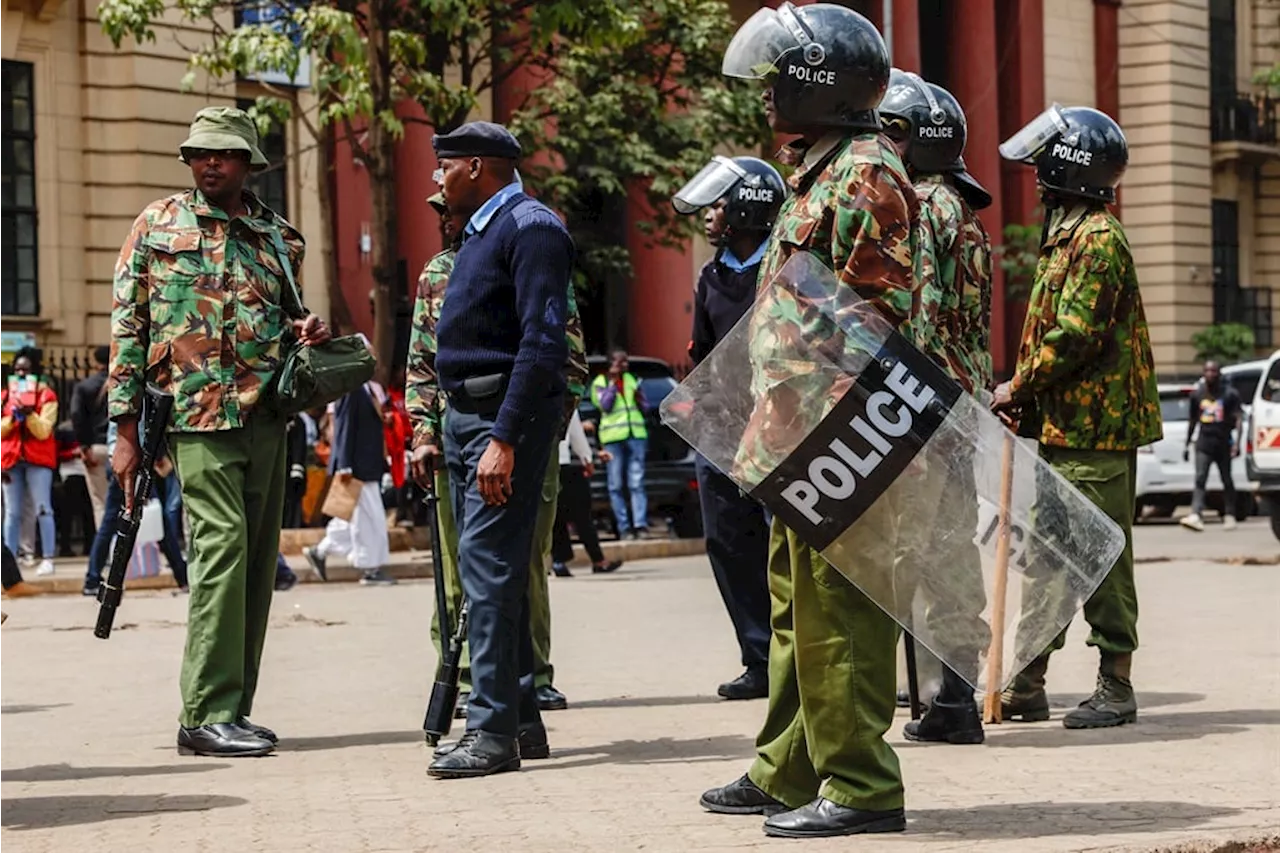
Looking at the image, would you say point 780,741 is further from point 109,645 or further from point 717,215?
point 109,645

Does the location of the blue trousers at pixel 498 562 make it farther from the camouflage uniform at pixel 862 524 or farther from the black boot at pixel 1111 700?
the black boot at pixel 1111 700

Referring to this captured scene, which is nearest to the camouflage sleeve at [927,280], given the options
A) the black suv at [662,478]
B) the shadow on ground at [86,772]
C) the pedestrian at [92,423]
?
the shadow on ground at [86,772]

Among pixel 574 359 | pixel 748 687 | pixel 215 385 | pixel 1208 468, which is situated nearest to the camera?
pixel 215 385

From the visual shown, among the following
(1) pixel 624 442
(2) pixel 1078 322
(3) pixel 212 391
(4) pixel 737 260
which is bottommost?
(1) pixel 624 442

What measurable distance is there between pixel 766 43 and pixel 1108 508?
107 inches

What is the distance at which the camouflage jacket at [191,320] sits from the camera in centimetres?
756

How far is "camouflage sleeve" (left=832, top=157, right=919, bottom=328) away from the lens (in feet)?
18.3

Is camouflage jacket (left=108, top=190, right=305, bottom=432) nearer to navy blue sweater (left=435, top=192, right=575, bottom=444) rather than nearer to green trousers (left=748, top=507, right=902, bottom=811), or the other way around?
navy blue sweater (left=435, top=192, right=575, bottom=444)

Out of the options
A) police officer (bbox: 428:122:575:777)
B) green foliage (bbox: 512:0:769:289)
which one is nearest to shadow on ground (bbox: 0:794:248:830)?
police officer (bbox: 428:122:575:777)

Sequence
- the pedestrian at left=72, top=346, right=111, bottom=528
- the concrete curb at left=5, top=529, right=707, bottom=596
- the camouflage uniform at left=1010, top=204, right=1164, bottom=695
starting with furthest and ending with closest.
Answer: the pedestrian at left=72, top=346, right=111, bottom=528 → the concrete curb at left=5, top=529, right=707, bottom=596 → the camouflage uniform at left=1010, top=204, right=1164, bottom=695

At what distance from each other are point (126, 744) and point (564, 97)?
696 inches

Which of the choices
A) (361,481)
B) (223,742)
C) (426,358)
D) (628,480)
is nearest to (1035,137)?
(426,358)

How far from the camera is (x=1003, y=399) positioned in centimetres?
790

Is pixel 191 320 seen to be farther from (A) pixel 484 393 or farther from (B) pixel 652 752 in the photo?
(B) pixel 652 752
